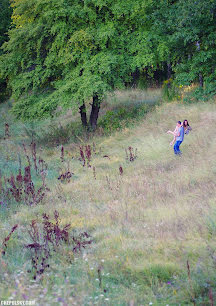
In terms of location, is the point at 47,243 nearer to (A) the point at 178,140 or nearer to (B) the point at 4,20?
(A) the point at 178,140

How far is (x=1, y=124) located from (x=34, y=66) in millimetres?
7940

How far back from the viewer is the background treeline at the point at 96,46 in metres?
15.5

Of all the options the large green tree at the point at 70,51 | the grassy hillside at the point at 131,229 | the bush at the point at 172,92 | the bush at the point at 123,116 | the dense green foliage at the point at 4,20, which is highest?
the dense green foliage at the point at 4,20

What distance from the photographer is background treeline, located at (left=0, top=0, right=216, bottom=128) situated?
1548 centimetres

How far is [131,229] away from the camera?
5840 millimetres

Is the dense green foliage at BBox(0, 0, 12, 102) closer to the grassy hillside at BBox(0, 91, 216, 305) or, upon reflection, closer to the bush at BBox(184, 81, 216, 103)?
the bush at BBox(184, 81, 216, 103)

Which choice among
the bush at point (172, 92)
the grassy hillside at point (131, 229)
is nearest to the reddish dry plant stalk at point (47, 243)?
the grassy hillside at point (131, 229)

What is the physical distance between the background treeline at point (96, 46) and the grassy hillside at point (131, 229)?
444 centimetres

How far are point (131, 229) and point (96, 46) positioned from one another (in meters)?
12.2

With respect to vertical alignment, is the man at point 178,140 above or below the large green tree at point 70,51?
below

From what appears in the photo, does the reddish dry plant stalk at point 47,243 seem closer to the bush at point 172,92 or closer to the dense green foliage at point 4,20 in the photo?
the bush at point 172,92

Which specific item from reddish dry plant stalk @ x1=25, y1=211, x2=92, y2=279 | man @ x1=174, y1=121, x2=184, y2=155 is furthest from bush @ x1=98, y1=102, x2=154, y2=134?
reddish dry plant stalk @ x1=25, y1=211, x2=92, y2=279

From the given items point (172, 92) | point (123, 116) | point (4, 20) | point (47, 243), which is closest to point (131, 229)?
point (47, 243)

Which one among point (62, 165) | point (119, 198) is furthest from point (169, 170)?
point (62, 165)
